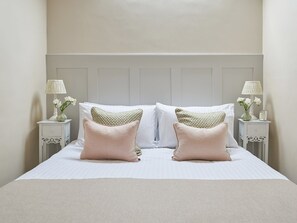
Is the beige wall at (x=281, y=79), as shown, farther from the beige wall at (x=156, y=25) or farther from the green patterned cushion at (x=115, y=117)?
the green patterned cushion at (x=115, y=117)

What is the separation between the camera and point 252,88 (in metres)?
3.43

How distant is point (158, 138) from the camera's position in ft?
11.0

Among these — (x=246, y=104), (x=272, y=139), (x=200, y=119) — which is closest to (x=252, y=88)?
(x=246, y=104)

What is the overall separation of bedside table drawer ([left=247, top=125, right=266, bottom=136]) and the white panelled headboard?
37 cm

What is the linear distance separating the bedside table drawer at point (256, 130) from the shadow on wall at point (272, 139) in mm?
141

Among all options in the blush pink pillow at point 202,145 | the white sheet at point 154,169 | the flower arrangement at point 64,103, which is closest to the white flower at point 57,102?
the flower arrangement at point 64,103

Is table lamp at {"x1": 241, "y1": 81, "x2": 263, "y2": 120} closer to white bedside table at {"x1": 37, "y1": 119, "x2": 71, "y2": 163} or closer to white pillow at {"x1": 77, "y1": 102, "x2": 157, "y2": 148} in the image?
white pillow at {"x1": 77, "y1": 102, "x2": 157, "y2": 148}

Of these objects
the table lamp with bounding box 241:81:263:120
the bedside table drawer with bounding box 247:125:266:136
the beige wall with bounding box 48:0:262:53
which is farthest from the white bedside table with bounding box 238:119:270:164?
the beige wall with bounding box 48:0:262:53

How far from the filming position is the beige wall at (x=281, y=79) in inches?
117
